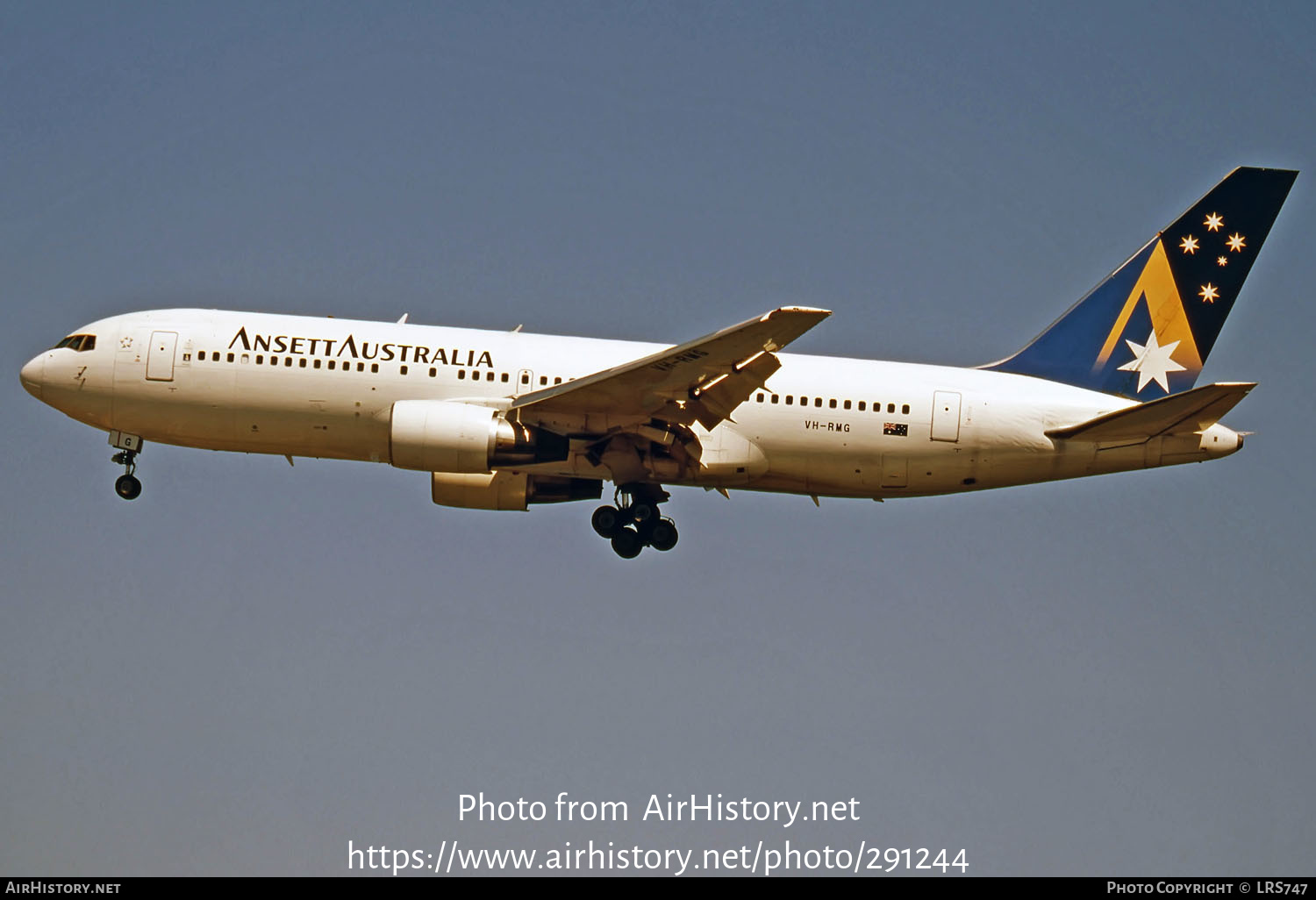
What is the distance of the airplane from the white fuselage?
0.04 metres

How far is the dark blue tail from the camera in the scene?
35.8 metres

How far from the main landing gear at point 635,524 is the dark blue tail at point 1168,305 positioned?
27.5 ft

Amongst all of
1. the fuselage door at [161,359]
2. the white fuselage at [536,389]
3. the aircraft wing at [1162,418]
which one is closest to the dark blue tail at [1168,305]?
the white fuselage at [536,389]

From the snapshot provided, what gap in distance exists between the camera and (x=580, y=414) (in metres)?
32.9

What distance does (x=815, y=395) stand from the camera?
33688 mm

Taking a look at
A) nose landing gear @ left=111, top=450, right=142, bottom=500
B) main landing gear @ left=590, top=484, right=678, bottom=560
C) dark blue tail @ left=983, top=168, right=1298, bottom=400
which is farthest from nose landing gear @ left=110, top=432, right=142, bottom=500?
dark blue tail @ left=983, top=168, right=1298, bottom=400

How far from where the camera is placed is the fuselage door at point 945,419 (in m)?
33.8

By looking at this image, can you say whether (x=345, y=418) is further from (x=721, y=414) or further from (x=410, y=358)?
(x=721, y=414)

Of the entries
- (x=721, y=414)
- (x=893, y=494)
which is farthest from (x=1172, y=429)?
(x=721, y=414)

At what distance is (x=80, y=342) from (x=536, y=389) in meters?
10.3

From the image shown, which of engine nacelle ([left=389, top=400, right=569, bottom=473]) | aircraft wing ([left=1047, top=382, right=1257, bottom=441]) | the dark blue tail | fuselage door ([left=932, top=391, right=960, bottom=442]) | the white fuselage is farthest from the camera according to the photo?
the dark blue tail

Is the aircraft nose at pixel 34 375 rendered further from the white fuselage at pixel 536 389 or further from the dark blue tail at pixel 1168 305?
the dark blue tail at pixel 1168 305

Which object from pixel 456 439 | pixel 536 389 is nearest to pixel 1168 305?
pixel 536 389

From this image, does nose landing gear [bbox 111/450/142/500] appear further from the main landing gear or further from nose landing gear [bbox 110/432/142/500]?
the main landing gear
